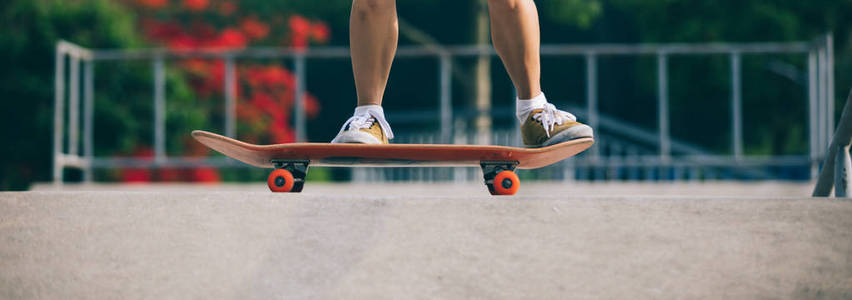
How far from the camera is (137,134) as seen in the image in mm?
9242

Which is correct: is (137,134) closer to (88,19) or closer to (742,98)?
(88,19)

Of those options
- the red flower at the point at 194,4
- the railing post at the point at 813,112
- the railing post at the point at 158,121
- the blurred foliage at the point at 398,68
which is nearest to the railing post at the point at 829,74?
the railing post at the point at 813,112

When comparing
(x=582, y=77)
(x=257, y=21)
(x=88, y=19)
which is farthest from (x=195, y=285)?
(x=582, y=77)

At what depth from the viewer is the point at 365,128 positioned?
2709 mm

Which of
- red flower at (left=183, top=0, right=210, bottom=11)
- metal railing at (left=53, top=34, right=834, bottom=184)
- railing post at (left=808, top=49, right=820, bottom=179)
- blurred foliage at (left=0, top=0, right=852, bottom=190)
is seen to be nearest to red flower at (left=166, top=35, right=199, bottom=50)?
blurred foliage at (left=0, top=0, right=852, bottom=190)

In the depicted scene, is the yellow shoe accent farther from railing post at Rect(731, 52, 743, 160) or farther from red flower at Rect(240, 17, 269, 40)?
red flower at Rect(240, 17, 269, 40)

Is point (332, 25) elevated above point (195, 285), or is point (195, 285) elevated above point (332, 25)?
point (332, 25)

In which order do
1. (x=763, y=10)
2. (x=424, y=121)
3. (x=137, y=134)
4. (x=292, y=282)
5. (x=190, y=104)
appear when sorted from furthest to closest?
(x=424, y=121)
(x=763, y=10)
(x=190, y=104)
(x=137, y=134)
(x=292, y=282)

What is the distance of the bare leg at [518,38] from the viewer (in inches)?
107

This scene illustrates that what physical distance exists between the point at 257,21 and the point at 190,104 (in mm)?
2959

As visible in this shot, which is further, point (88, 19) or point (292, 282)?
point (88, 19)

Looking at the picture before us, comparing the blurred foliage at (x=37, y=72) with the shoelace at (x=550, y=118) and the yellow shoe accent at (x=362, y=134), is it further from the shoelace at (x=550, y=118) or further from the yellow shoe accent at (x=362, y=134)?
the shoelace at (x=550, y=118)

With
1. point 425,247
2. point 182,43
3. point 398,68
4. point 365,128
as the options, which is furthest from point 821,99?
point 398,68

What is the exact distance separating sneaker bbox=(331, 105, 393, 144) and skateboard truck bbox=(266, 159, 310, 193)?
119 mm
